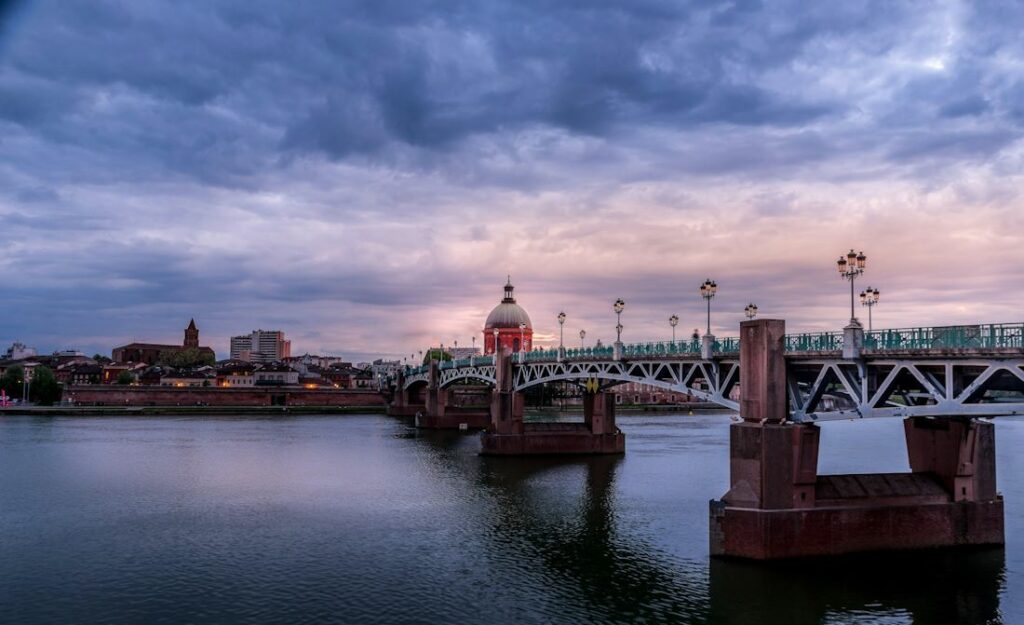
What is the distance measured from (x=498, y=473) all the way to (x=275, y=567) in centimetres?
2890

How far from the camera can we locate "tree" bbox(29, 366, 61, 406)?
13662cm

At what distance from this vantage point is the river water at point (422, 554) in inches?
998

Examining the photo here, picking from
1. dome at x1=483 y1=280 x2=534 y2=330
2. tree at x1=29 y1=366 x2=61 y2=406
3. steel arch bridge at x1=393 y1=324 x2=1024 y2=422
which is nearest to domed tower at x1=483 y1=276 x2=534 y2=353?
dome at x1=483 y1=280 x2=534 y2=330

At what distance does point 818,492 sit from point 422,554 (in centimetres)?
1561

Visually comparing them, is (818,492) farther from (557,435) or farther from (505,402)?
(505,402)

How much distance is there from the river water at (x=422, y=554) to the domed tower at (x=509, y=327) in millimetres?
107351

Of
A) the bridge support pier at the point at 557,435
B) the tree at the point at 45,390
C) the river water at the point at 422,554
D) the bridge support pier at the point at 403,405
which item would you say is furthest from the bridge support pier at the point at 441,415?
the tree at the point at 45,390

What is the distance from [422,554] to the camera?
32125 millimetres

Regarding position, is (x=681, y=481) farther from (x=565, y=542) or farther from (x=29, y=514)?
(x=29, y=514)

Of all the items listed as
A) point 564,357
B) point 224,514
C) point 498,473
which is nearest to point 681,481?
point 498,473

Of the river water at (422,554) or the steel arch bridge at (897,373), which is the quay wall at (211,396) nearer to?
the river water at (422,554)

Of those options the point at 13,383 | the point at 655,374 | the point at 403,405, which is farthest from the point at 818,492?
the point at 13,383

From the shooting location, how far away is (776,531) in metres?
29.3

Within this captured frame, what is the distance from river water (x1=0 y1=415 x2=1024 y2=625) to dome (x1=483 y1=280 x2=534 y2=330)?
110 meters
